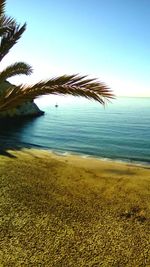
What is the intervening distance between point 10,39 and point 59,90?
11.6ft

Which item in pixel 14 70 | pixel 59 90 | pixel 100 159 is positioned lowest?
pixel 100 159

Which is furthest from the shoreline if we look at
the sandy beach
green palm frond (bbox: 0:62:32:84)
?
green palm frond (bbox: 0:62:32:84)

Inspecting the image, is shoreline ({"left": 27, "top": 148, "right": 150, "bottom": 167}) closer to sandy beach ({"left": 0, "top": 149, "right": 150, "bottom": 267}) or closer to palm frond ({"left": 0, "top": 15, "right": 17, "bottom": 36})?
sandy beach ({"left": 0, "top": 149, "right": 150, "bottom": 267})

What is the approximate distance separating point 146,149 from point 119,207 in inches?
943

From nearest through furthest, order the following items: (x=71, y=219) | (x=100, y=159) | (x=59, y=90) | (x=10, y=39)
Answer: (x=59, y=90), (x=10, y=39), (x=71, y=219), (x=100, y=159)

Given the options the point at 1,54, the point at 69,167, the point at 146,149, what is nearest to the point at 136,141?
the point at 146,149

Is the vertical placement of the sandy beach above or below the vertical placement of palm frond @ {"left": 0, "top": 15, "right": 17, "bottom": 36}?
below

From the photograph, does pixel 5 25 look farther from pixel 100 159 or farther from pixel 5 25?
pixel 100 159

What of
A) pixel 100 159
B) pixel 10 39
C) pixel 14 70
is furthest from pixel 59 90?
pixel 100 159

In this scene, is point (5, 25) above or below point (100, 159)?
above

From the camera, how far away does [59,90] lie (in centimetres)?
830

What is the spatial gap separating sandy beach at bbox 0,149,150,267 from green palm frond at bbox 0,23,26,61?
7.37 m

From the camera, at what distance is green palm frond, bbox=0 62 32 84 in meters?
12.4

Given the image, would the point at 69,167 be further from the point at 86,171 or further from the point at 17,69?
the point at 17,69
